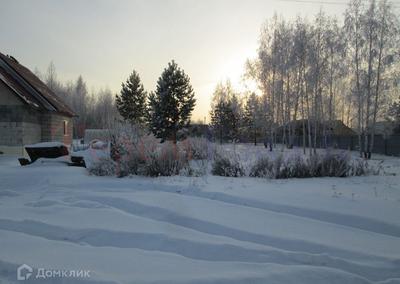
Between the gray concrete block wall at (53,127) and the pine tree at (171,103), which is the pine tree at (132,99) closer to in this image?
the pine tree at (171,103)

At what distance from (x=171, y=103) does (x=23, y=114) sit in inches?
561

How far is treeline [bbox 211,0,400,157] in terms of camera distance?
23.6 m

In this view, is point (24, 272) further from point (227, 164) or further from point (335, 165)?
point (335, 165)

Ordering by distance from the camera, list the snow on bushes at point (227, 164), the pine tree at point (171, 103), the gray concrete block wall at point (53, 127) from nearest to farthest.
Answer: the snow on bushes at point (227, 164) → the gray concrete block wall at point (53, 127) → the pine tree at point (171, 103)

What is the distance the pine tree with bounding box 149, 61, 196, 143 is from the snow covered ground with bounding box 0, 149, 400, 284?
78.2ft

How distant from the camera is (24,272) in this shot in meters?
3.04

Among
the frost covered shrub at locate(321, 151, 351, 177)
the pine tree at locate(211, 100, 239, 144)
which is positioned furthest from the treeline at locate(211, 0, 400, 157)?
the pine tree at locate(211, 100, 239, 144)

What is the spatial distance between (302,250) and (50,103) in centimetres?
2111

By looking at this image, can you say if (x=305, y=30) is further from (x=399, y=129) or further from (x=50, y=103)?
(x=50, y=103)

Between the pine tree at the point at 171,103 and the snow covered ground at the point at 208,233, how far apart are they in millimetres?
23820

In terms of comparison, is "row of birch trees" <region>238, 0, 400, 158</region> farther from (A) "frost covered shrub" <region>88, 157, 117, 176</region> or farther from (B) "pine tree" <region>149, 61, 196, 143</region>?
(A) "frost covered shrub" <region>88, 157, 117, 176</region>

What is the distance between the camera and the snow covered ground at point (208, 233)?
311cm

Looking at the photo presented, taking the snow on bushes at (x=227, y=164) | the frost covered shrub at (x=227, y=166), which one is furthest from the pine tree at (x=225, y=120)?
the frost covered shrub at (x=227, y=166)

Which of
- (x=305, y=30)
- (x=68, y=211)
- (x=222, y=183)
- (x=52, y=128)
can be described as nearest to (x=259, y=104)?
(x=305, y=30)
